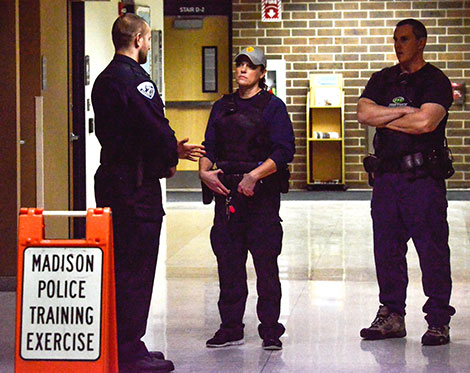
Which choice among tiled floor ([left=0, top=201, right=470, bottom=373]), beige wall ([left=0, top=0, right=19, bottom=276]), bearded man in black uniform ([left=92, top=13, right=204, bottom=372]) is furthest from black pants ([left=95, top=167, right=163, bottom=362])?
beige wall ([left=0, top=0, right=19, bottom=276])

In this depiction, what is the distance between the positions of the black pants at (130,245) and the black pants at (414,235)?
1.47 metres

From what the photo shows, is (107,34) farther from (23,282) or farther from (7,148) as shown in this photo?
(23,282)

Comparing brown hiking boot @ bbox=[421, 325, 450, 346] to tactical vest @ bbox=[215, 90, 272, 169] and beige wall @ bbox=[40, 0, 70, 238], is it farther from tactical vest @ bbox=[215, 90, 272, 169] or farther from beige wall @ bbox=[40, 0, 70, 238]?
beige wall @ bbox=[40, 0, 70, 238]

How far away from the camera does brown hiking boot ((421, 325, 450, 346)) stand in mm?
5496

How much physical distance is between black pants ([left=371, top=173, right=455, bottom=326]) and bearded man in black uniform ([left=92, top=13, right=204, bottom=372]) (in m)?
1.41

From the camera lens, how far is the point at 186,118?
1659 centimetres

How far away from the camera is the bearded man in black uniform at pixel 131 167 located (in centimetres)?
477

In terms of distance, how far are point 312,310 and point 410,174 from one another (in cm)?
142

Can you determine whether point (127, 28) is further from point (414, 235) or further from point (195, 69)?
point (195, 69)

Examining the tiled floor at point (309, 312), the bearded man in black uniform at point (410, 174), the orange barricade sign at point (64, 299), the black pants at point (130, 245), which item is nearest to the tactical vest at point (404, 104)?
the bearded man in black uniform at point (410, 174)

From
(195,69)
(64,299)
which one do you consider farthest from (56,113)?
(195,69)

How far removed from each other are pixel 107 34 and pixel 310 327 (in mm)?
5391

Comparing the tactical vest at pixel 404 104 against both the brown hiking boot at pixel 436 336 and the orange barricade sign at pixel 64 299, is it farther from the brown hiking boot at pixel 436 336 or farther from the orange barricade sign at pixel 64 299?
the orange barricade sign at pixel 64 299

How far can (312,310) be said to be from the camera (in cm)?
655
